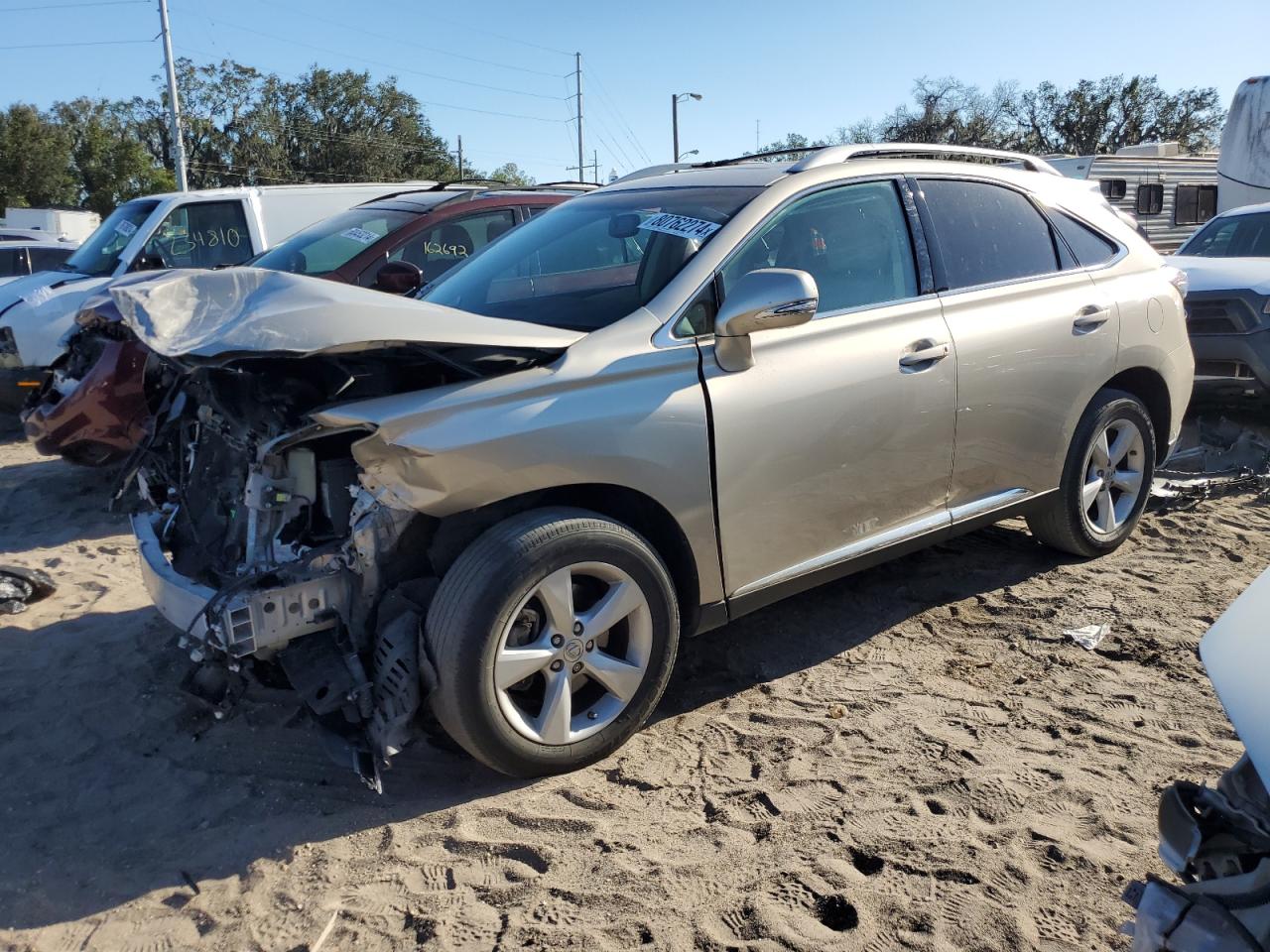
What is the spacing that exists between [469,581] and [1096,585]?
3242mm

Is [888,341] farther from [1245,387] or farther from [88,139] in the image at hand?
[88,139]

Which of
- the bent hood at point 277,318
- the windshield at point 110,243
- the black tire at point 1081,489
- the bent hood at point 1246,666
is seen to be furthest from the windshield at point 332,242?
the bent hood at point 1246,666

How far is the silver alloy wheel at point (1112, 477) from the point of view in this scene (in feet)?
15.2

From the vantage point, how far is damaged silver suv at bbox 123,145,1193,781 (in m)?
2.80

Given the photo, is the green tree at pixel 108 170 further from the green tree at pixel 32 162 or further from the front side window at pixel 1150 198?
the front side window at pixel 1150 198

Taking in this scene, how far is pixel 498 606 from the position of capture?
2.78 m

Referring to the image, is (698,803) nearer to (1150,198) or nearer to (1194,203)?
(1150,198)

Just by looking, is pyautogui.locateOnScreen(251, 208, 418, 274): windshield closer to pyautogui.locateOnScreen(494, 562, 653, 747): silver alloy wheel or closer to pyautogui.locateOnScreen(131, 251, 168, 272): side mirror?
→ pyautogui.locateOnScreen(131, 251, 168, 272): side mirror

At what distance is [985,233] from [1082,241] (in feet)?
2.33

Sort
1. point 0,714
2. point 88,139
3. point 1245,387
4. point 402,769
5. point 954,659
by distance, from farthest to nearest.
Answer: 1. point 88,139
2. point 1245,387
3. point 954,659
4. point 0,714
5. point 402,769

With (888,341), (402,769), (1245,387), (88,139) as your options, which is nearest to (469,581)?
(402,769)

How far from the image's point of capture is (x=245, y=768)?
3.28m

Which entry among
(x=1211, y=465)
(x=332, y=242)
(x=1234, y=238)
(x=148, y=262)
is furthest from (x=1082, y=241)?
(x=148, y=262)

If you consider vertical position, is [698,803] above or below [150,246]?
below
